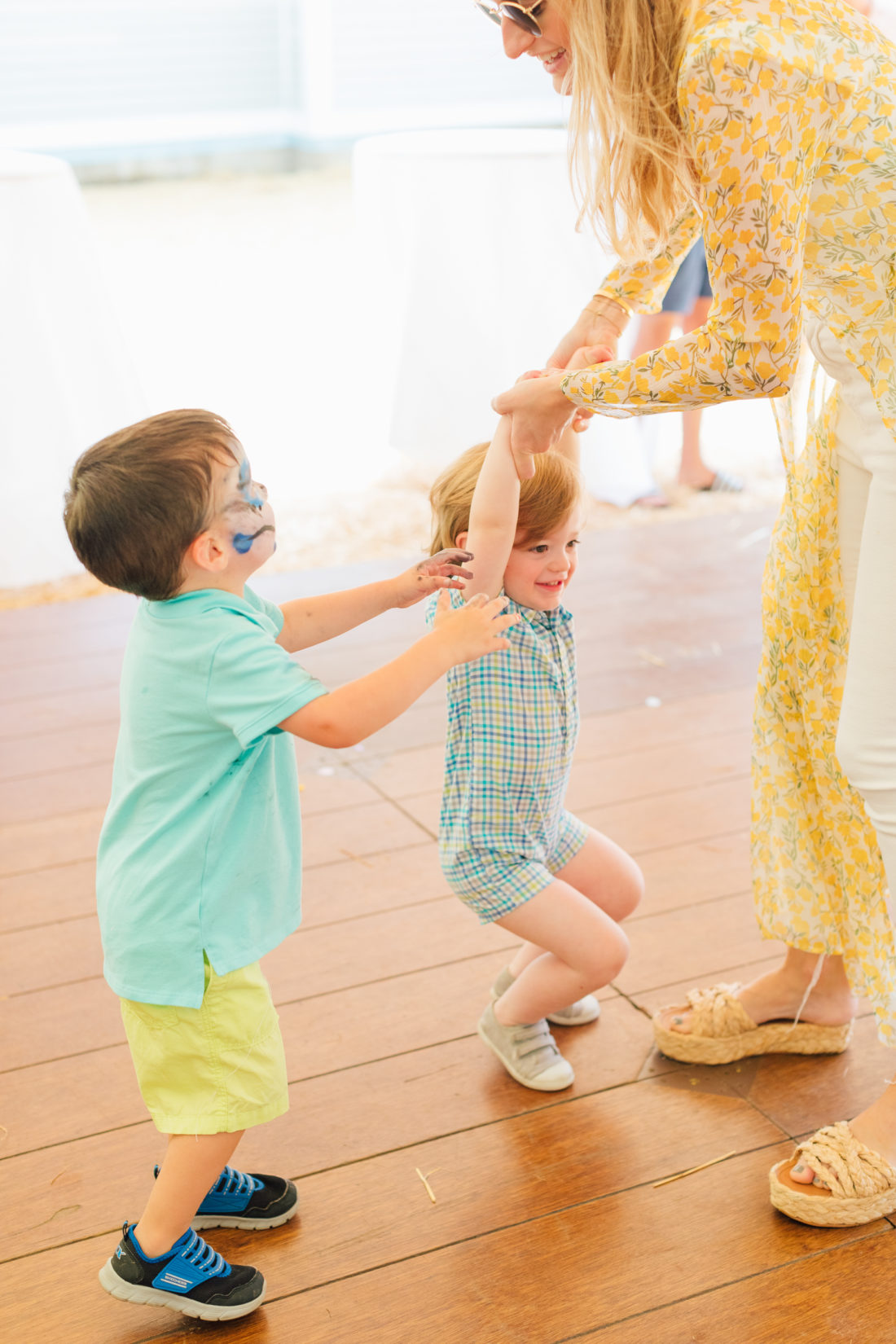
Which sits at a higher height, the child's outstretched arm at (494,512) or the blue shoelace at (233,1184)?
the child's outstretched arm at (494,512)

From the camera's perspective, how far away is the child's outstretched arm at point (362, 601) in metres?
1.42

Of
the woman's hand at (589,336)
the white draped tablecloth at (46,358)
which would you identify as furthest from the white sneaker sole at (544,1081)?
the white draped tablecloth at (46,358)

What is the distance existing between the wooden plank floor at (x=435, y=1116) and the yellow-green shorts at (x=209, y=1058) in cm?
23

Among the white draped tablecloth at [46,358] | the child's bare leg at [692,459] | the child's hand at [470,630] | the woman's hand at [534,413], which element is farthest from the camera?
the child's bare leg at [692,459]

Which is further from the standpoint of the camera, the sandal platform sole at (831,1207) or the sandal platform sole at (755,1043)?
the sandal platform sole at (755,1043)

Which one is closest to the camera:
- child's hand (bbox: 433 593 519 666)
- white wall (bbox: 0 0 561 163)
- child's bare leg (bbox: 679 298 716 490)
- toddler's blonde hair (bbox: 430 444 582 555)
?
child's hand (bbox: 433 593 519 666)

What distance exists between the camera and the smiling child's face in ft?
5.06

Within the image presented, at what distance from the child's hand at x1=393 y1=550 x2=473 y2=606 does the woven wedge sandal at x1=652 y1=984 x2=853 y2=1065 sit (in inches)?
26.4

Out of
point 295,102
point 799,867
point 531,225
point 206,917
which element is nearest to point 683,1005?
point 799,867

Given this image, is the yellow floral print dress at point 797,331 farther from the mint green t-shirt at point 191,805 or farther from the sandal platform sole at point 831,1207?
the mint green t-shirt at point 191,805

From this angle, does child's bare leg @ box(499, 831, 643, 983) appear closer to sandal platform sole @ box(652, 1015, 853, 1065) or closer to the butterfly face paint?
sandal platform sole @ box(652, 1015, 853, 1065)

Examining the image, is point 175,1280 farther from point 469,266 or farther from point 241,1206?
point 469,266

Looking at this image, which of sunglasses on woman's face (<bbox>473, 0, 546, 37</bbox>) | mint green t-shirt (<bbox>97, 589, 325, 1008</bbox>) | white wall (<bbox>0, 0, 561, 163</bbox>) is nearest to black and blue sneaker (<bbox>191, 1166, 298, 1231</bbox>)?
mint green t-shirt (<bbox>97, 589, 325, 1008</bbox>)

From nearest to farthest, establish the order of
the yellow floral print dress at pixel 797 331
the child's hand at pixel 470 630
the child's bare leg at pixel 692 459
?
the yellow floral print dress at pixel 797 331 < the child's hand at pixel 470 630 < the child's bare leg at pixel 692 459
